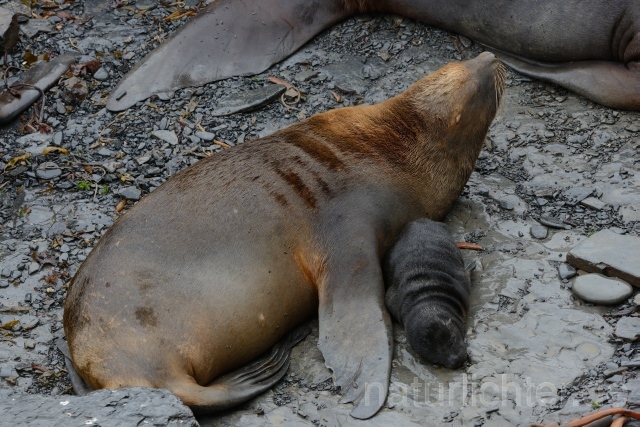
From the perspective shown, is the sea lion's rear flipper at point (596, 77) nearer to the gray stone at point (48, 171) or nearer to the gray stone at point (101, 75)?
the gray stone at point (101, 75)

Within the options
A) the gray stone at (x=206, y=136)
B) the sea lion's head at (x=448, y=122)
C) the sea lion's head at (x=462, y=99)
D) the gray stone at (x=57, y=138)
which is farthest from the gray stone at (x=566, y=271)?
the gray stone at (x=57, y=138)

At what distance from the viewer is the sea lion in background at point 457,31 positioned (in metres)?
6.60

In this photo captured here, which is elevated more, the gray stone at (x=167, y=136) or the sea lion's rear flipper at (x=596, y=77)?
the gray stone at (x=167, y=136)

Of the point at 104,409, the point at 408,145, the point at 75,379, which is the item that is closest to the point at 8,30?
the point at 408,145

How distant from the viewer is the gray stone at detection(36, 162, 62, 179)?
20.0ft

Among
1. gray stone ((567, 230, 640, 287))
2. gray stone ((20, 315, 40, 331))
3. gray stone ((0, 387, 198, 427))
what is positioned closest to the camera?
gray stone ((0, 387, 198, 427))

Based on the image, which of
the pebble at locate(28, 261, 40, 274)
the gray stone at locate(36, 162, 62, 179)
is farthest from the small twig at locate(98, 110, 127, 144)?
the pebble at locate(28, 261, 40, 274)

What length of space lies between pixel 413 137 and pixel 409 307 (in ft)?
4.31

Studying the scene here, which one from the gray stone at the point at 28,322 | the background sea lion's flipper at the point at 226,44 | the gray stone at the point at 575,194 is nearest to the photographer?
the gray stone at the point at 28,322

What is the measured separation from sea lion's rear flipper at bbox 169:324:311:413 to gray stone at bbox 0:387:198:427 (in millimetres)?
291

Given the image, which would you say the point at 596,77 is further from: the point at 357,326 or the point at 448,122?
the point at 357,326

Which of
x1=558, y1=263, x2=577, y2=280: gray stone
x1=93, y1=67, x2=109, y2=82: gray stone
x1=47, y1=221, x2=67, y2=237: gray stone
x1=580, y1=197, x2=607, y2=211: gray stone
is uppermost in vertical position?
x1=93, y1=67, x2=109, y2=82: gray stone

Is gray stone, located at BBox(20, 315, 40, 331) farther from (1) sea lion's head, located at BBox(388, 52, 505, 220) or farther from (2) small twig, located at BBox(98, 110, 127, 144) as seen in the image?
(1) sea lion's head, located at BBox(388, 52, 505, 220)

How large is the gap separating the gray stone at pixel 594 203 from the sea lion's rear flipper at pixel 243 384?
71.3 inches
